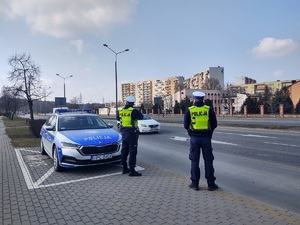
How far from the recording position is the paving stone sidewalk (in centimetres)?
400

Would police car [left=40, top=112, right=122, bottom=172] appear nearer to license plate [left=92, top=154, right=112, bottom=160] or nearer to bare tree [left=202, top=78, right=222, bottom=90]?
license plate [left=92, top=154, right=112, bottom=160]

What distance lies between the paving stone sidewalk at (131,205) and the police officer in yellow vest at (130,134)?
529 millimetres

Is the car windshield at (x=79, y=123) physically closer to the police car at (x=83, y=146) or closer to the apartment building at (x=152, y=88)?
the police car at (x=83, y=146)

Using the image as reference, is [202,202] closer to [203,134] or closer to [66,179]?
[203,134]

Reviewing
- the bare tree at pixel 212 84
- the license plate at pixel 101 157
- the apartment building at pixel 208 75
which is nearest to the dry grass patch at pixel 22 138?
the license plate at pixel 101 157

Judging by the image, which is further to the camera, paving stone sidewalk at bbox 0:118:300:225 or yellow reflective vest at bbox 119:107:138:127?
yellow reflective vest at bbox 119:107:138:127

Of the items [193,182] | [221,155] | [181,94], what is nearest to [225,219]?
[193,182]

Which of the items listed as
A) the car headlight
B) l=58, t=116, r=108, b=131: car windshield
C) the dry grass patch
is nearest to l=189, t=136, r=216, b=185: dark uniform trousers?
the car headlight

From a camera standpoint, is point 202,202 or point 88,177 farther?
point 88,177

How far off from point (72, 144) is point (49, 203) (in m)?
2.16

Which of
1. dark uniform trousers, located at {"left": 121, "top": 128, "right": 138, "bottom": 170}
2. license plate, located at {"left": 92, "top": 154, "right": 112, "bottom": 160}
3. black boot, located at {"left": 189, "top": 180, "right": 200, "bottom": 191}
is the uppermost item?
dark uniform trousers, located at {"left": 121, "top": 128, "right": 138, "bottom": 170}

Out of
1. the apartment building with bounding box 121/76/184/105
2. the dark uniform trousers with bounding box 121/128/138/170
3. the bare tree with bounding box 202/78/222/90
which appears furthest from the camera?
the apartment building with bounding box 121/76/184/105

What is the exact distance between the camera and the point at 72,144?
6.82m

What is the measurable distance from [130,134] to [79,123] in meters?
2.41
